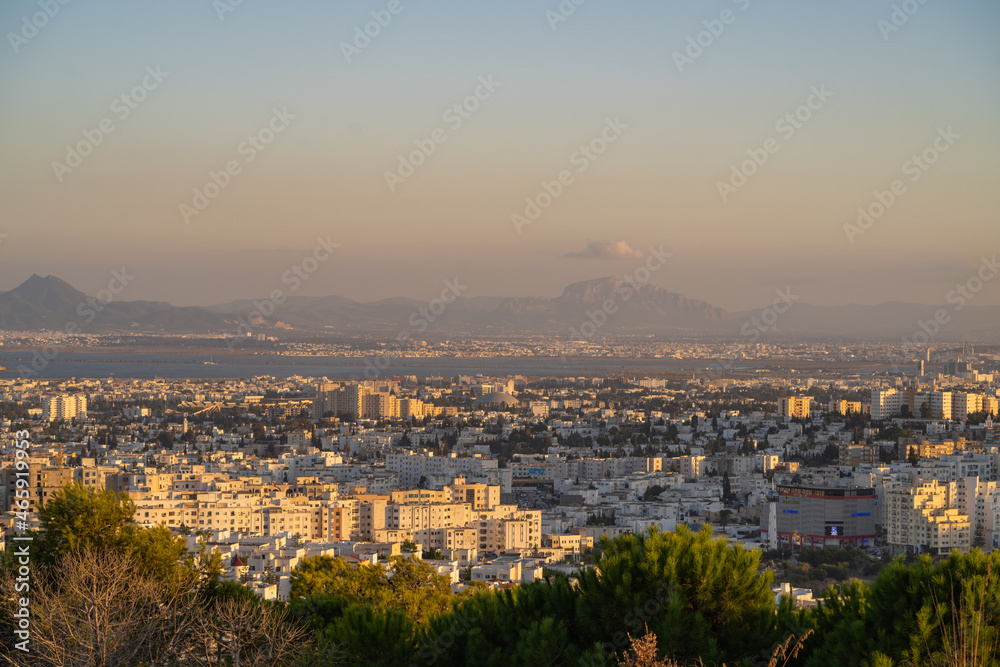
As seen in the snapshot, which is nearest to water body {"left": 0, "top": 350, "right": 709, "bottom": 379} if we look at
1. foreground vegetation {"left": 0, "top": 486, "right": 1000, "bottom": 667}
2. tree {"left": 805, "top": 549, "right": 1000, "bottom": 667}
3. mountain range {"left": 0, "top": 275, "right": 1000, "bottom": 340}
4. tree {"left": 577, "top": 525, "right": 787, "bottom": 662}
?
mountain range {"left": 0, "top": 275, "right": 1000, "bottom": 340}

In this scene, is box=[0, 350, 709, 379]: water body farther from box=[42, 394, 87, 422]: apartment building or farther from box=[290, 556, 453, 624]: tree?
box=[290, 556, 453, 624]: tree

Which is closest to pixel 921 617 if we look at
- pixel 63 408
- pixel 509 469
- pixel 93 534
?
pixel 93 534

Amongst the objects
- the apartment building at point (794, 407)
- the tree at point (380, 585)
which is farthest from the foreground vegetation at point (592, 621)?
the apartment building at point (794, 407)

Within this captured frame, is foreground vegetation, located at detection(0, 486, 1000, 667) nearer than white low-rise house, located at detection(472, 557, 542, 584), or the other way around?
foreground vegetation, located at detection(0, 486, 1000, 667)

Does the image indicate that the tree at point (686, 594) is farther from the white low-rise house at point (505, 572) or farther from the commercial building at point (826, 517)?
the commercial building at point (826, 517)

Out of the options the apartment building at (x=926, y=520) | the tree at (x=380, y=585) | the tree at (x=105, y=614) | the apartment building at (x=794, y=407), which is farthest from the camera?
the apartment building at (x=794, y=407)

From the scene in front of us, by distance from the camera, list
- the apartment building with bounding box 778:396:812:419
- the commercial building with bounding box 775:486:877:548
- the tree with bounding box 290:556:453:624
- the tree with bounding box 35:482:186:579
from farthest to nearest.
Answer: the apartment building with bounding box 778:396:812:419, the commercial building with bounding box 775:486:877:548, the tree with bounding box 290:556:453:624, the tree with bounding box 35:482:186:579

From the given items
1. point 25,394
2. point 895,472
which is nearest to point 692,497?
point 895,472
